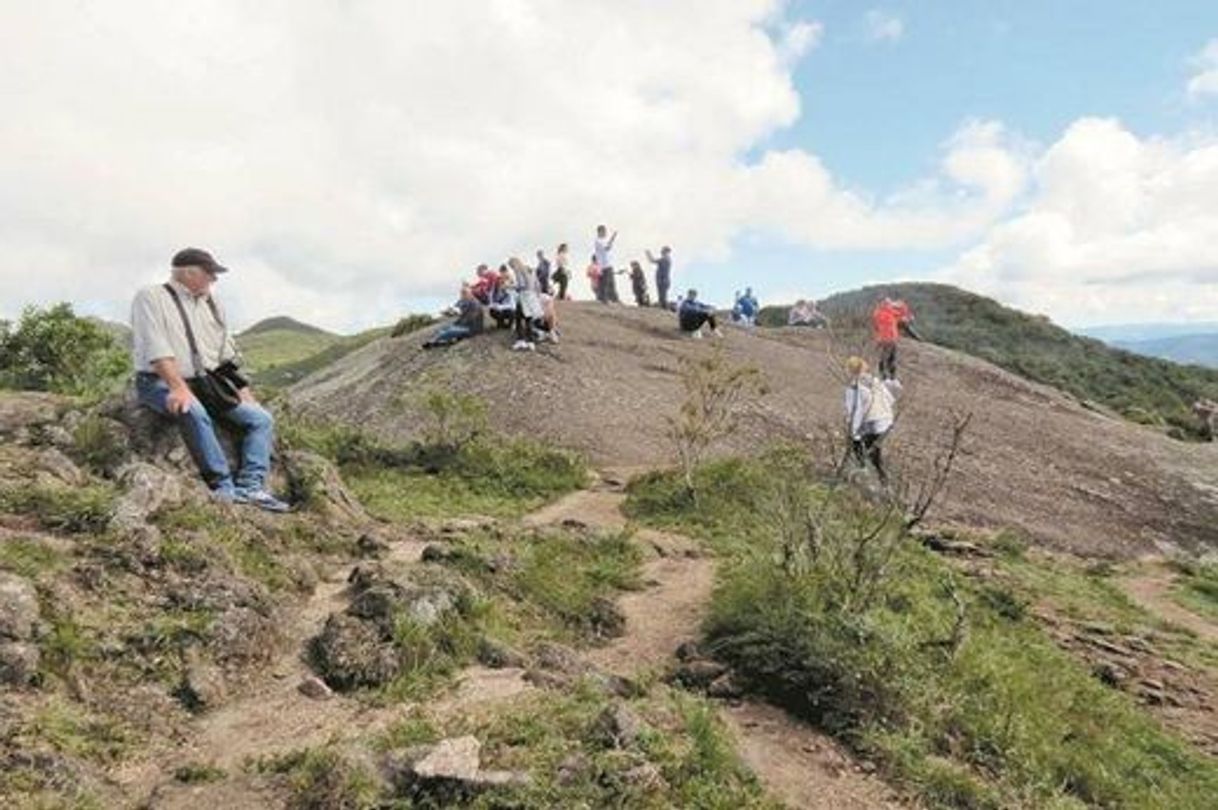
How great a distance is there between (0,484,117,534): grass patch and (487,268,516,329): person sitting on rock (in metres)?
18.4

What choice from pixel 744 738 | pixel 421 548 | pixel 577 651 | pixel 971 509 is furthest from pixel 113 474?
pixel 971 509

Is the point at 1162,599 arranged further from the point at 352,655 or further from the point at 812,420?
the point at 352,655

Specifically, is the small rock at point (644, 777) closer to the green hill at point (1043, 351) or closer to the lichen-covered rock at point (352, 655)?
the lichen-covered rock at point (352, 655)

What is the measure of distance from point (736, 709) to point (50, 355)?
69.2ft

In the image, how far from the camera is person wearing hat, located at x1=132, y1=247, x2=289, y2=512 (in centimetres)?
991

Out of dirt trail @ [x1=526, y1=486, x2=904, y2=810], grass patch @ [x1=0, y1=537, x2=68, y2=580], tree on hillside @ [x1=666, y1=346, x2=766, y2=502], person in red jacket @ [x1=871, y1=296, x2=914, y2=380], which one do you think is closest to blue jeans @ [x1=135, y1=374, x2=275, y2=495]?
grass patch @ [x1=0, y1=537, x2=68, y2=580]

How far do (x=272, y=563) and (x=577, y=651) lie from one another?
2.79 metres

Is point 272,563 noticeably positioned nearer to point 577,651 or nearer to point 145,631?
point 145,631

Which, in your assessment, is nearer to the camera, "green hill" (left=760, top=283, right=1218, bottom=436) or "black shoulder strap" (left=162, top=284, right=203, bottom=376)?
"black shoulder strap" (left=162, top=284, right=203, bottom=376)

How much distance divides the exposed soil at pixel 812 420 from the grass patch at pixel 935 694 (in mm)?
8217

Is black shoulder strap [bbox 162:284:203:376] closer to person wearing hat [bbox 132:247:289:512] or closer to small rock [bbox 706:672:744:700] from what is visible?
person wearing hat [bbox 132:247:289:512]

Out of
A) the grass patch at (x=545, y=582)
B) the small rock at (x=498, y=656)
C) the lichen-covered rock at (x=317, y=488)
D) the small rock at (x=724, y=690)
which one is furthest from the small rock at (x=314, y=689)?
the lichen-covered rock at (x=317, y=488)

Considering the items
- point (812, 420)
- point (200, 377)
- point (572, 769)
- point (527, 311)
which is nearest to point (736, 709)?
point (572, 769)

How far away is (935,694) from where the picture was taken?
8.30 m
